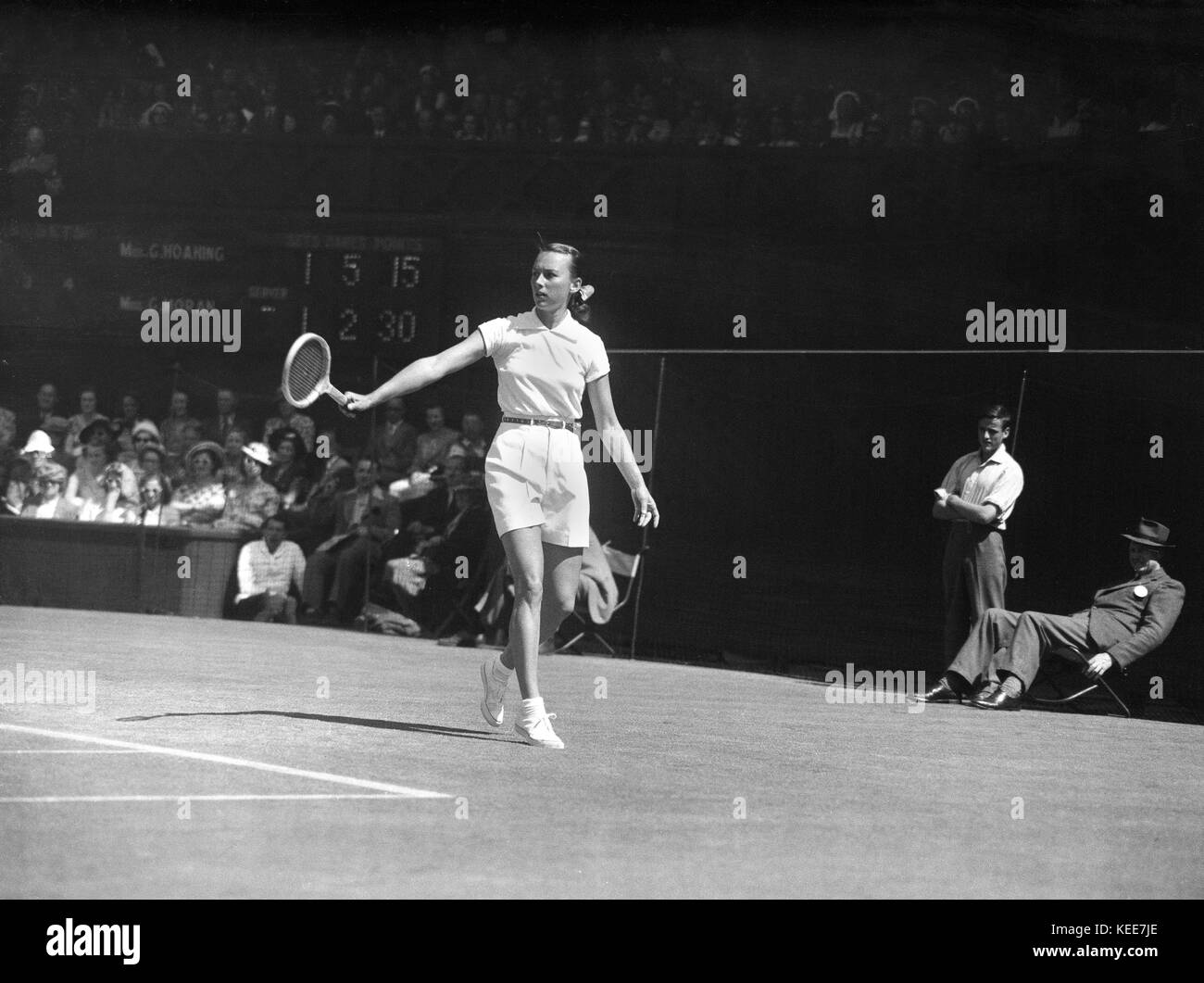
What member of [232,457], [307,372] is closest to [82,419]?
[232,457]

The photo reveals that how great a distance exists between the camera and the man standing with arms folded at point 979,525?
11203mm

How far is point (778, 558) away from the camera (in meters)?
13.8

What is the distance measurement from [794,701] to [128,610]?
714cm

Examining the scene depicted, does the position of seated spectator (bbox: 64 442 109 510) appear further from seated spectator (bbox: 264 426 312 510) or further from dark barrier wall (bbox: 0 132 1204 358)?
dark barrier wall (bbox: 0 132 1204 358)

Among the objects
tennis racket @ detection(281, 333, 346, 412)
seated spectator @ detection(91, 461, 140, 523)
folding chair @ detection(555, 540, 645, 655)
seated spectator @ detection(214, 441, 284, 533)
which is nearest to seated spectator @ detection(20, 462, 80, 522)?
seated spectator @ detection(91, 461, 140, 523)

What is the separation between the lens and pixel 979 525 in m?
11.3

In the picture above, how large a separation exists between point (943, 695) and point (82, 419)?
9632mm

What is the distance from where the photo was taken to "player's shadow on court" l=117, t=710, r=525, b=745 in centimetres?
845

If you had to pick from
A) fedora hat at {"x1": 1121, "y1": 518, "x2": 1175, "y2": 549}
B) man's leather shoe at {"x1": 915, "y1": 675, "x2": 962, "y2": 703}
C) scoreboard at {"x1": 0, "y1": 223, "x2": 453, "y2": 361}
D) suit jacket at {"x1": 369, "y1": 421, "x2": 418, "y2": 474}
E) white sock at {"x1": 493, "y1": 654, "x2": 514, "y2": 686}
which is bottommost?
man's leather shoe at {"x1": 915, "y1": 675, "x2": 962, "y2": 703}

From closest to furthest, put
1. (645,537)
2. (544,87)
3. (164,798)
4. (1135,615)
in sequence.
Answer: (164,798)
(1135,615)
(645,537)
(544,87)

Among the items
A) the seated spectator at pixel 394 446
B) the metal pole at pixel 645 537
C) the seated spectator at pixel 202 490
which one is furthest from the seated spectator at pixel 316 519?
the metal pole at pixel 645 537

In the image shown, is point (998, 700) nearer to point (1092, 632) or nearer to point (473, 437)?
point (1092, 632)

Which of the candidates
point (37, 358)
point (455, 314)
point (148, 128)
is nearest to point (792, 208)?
point (455, 314)
